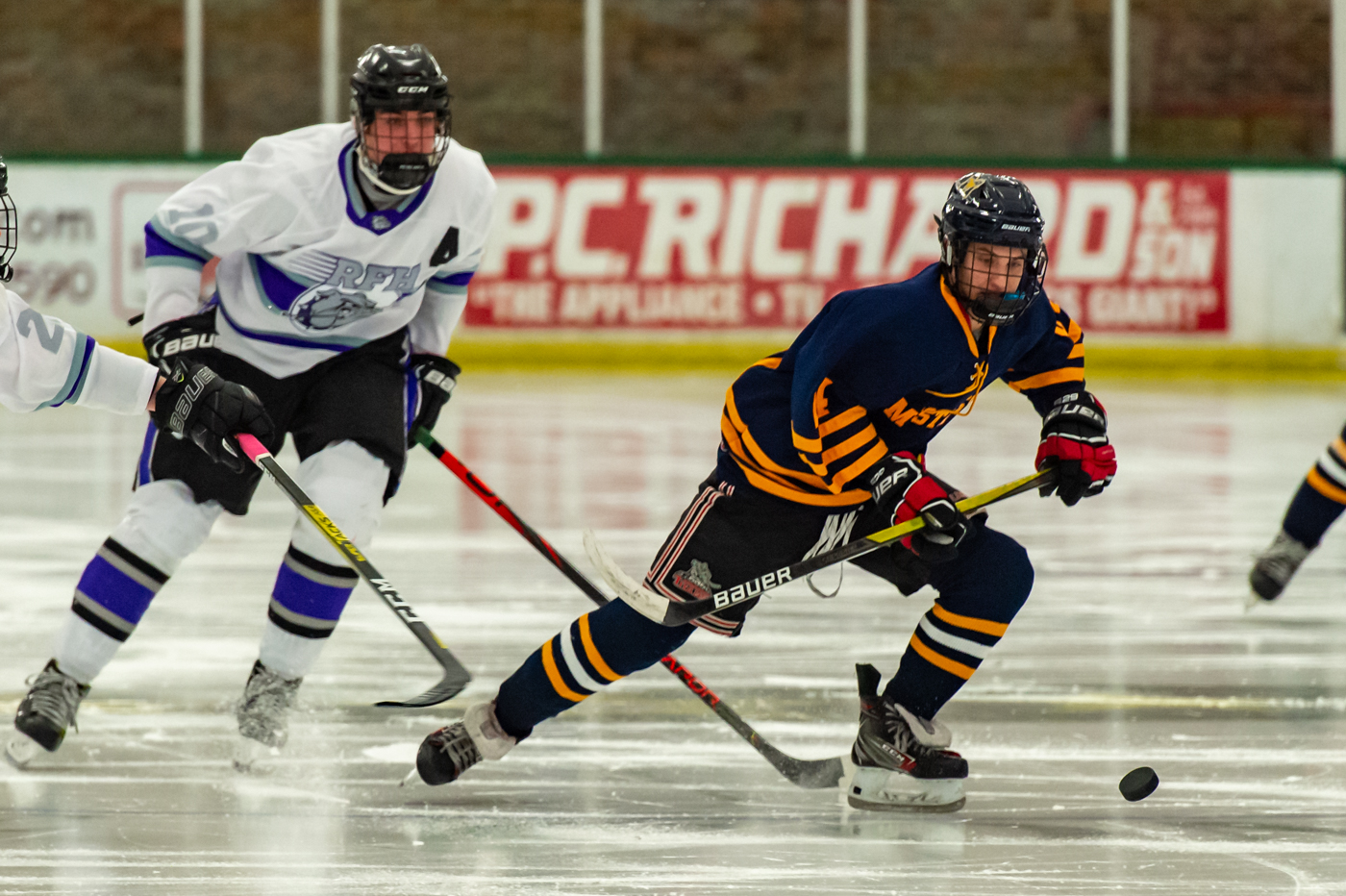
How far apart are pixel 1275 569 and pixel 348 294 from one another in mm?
2342

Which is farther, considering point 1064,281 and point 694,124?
point 694,124

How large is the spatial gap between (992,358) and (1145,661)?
1.32 metres

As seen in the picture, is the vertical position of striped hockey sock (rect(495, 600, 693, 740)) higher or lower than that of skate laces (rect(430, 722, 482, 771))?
higher

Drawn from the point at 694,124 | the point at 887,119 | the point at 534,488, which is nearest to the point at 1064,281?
the point at 887,119

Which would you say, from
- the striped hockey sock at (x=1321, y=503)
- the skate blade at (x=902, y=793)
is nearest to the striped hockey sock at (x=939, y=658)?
the skate blade at (x=902, y=793)

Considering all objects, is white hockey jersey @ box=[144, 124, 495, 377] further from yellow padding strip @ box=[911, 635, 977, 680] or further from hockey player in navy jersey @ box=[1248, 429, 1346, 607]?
hockey player in navy jersey @ box=[1248, 429, 1346, 607]

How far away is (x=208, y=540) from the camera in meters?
5.45

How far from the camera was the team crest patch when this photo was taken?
3.05m

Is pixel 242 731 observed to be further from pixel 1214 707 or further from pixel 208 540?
pixel 208 540

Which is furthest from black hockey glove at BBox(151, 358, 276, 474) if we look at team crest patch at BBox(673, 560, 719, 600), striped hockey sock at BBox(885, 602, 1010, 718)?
striped hockey sock at BBox(885, 602, 1010, 718)

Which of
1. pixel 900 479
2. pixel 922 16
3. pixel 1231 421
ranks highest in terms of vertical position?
pixel 922 16

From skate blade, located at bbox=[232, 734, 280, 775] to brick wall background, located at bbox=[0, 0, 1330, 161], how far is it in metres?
8.67

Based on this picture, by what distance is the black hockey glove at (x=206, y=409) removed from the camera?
310 centimetres

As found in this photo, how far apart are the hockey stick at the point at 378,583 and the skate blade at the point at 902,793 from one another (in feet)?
2.16
